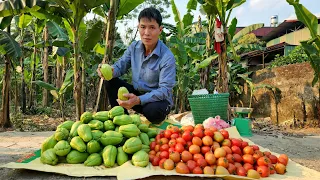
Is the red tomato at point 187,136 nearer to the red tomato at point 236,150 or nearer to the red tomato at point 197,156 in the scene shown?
the red tomato at point 197,156

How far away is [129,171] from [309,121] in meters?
6.31

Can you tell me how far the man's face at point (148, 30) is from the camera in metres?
3.11

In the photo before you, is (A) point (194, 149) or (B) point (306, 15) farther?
(B) point (306, 15)

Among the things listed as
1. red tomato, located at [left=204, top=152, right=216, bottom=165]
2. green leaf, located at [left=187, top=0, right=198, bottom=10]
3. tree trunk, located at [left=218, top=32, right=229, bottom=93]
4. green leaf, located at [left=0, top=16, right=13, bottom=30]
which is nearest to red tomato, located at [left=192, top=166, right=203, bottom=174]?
red tomato, located at [left=204, top=152, right=216, bottom=165]

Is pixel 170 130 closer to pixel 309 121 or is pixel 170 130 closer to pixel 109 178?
pixel 109 178

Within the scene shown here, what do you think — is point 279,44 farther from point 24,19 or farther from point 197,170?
point 197,170

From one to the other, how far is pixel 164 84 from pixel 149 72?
33 cm

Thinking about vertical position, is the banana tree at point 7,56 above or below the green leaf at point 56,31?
below

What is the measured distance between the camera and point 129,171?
7.14ft

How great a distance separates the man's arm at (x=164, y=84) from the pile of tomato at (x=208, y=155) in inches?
22.2

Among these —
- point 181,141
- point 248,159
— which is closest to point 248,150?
point 248,159

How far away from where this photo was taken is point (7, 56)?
18.1 feet

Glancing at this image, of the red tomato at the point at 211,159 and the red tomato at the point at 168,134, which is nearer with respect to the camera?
the red tomato at the point at 211,159

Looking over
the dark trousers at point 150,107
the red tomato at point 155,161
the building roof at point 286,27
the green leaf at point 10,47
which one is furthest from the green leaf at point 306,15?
the building roof at point 286,27
